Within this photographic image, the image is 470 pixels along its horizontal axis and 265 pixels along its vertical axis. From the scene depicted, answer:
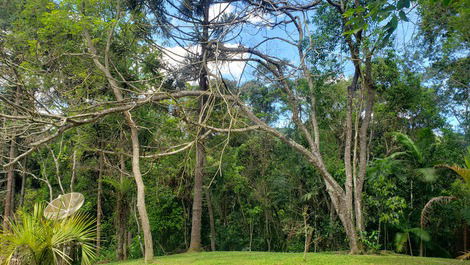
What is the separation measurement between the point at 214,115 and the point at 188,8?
3379mm

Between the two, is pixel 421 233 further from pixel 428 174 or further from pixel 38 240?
pixel 38 240

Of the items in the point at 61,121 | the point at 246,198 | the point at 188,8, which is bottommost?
the point at 246,198

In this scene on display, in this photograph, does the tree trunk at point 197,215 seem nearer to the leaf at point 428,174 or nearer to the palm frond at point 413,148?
the palm frond at point 413,148

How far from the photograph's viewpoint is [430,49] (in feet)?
38.2

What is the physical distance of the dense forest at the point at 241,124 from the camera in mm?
8203

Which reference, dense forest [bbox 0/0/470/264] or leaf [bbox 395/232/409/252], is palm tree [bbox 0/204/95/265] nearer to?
dense forest [bbox 0/0/470/264]

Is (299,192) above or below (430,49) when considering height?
below

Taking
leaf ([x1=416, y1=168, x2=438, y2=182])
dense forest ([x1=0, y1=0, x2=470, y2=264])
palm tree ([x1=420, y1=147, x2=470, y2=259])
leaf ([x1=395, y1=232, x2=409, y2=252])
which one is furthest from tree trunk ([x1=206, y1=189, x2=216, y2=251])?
leaf ([x1=416, y1=168, x2=438, y2=182])

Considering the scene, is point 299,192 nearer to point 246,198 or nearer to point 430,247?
point 246,198

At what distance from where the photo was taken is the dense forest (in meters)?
8.20

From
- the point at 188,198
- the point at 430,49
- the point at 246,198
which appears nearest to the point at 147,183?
the point at 188,198

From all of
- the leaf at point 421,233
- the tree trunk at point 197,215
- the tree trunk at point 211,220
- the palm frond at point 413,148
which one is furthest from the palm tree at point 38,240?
the palm frond at point 413,148

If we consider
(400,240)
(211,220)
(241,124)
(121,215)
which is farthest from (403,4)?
(211,220)

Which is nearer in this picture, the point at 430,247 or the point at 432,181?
the point at 432,181
